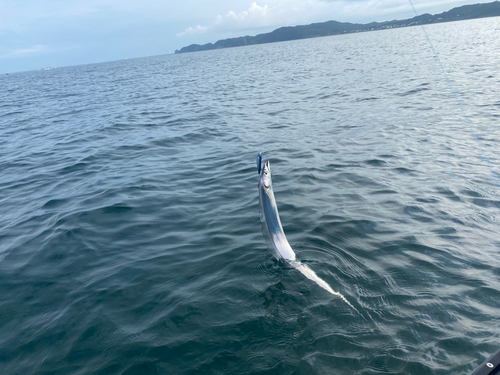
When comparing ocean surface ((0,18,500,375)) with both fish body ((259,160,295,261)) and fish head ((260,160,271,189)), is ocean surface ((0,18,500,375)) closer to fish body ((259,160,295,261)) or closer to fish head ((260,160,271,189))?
fish body ((259,160,295,261))

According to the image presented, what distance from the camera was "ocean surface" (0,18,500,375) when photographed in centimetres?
400

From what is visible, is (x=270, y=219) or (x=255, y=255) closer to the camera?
(x=270, y=219)

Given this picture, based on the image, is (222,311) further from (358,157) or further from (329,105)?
(329,105)

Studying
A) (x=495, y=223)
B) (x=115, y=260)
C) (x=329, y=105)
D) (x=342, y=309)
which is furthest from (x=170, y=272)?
(x=329, y=105)

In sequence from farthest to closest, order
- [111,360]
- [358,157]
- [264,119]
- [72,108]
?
[72,108] < [264,119] < [358,157] < [111,360]

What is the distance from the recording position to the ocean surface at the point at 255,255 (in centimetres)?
400

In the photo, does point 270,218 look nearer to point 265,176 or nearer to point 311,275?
point 265,176

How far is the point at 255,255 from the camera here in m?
5.88

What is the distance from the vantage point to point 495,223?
244 inches

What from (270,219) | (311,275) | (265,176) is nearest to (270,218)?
(270,219)

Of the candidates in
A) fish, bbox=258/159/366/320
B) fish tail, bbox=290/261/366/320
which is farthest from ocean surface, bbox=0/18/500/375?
fish, bbox=258/159/366/320

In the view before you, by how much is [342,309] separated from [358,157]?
6592mm

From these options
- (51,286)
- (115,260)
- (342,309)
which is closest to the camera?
(342,309)

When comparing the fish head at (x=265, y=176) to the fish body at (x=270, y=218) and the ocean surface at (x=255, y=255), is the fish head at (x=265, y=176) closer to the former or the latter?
the fish body at (x=270, y=218)
